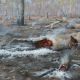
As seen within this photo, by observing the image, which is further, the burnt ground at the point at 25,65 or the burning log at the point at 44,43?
the burning log at the point at 44,43

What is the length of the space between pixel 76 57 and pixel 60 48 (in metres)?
1.18

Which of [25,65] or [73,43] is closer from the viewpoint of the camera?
[25,65]

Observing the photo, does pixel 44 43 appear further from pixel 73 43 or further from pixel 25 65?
pixel 25 65

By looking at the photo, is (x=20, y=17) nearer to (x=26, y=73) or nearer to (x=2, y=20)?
(x=2, y=20)

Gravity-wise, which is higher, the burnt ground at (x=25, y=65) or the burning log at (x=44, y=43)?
the burning log at (x=44, y=43)

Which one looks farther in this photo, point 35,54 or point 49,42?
point 49,42

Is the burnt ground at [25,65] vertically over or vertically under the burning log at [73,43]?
under

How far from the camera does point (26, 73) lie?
213 inches

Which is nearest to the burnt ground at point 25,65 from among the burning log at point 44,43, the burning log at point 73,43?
the burning log at point 73,43

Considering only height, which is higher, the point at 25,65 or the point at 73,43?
the point at 73,43

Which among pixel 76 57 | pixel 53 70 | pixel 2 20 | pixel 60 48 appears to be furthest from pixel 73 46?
pixel 2 20

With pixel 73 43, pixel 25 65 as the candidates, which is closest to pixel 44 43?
pixel 73 43

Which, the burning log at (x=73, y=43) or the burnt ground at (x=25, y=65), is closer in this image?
the burnt ground at (x=25, y=65)

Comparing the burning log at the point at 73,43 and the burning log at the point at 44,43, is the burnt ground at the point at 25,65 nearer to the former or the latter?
the burning log at the point at 73,43
